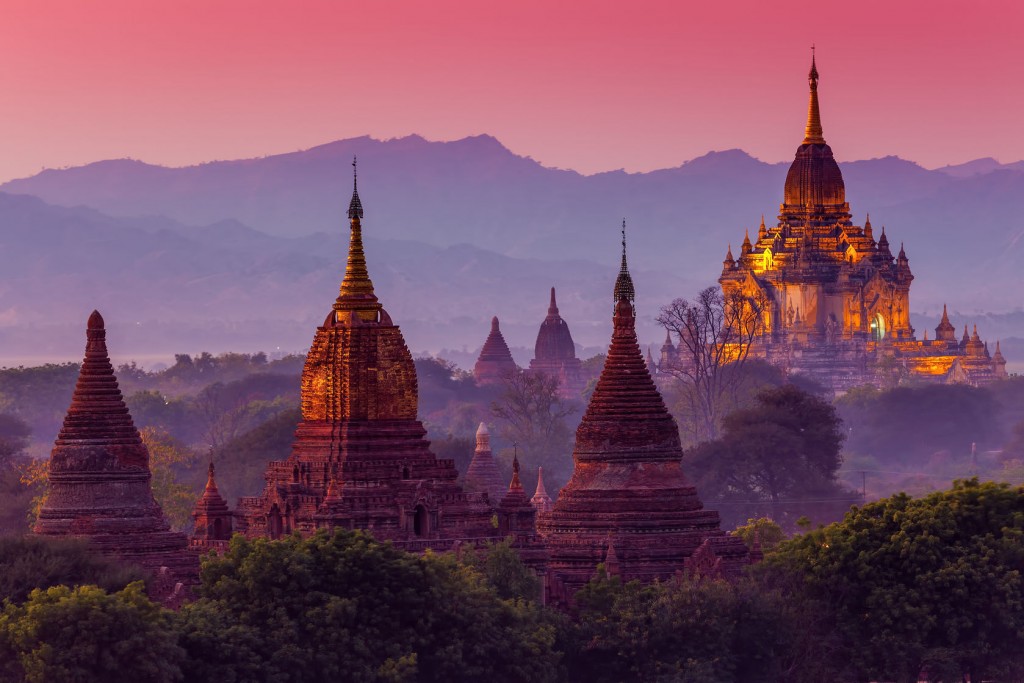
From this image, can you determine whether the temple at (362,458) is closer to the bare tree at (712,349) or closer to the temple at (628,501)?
the temple at (628,501)

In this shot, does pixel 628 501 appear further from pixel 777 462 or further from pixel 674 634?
pixel 777 462

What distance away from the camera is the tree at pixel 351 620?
57.8 metres

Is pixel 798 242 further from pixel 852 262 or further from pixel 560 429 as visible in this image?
pixel 560 429

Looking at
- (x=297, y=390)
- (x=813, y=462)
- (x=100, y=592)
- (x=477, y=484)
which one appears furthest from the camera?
(x=297, y=390)

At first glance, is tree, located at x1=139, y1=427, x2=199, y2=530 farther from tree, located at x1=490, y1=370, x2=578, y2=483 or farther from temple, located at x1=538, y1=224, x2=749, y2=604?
tree, located at x1=490, y1=370, x2=578, y2=483

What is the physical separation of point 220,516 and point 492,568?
865cm

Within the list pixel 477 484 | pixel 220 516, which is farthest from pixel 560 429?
pixel 220 516

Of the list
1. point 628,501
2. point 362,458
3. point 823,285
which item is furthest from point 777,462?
point 823,285

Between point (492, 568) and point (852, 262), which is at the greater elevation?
point (852, 262)

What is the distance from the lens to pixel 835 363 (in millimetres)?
187500

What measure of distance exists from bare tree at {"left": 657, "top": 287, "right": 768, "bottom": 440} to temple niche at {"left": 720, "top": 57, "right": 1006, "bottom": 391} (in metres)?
1.00

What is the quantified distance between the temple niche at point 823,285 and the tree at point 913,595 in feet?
341

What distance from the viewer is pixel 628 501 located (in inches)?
2820

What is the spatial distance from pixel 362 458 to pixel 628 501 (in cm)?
580
